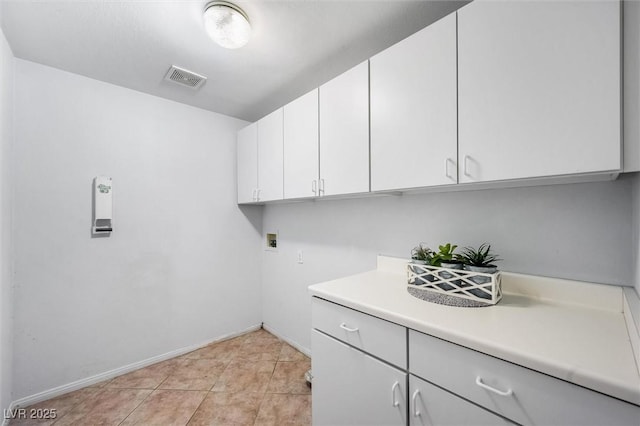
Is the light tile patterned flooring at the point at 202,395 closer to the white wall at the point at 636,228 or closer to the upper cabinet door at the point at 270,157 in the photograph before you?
the upper cabinet door at the point at 270,157

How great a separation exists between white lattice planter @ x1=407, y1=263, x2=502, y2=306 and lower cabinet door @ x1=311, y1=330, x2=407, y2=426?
1.47ft

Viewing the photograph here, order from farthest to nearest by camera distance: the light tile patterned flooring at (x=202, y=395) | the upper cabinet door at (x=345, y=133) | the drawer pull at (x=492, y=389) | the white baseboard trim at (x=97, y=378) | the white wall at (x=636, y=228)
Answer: the white baseboard trim at (x=97, y=378)
the light tile patterned flooring at (x=202, y=395)
the upper cabinet door at (x=345, y=133)
the white wall at (x=636, y=228)
the drawer pull at (x=492, y=389)

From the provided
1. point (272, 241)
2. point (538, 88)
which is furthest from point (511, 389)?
point (272, 241)

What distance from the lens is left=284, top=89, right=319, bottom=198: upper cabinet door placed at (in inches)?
68.9

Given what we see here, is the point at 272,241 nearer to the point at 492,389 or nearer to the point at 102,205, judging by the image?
the point at 102,205

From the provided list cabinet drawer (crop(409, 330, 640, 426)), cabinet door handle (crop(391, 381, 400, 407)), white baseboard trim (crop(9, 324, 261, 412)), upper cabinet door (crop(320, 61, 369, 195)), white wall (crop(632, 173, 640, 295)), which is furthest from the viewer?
white baseboard trim (crop(9, 324, 261, 412))

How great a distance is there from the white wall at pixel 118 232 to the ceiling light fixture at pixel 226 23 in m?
1.27

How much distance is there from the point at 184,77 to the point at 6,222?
1476 mm

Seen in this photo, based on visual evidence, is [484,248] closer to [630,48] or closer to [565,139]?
[565,139]

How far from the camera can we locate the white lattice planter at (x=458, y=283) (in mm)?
1096

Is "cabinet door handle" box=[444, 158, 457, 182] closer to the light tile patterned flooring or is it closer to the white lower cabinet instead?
the white lower cabinet

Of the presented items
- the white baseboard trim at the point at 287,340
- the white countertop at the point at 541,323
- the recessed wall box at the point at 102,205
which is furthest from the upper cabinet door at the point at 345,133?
the recessed wall box at the point at 102,205

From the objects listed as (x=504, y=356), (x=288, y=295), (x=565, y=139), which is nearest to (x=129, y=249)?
(x=288, y=295)

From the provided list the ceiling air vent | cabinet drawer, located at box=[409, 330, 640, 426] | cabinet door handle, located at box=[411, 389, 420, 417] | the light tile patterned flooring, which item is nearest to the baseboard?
cabinet drawer, located at box=[409, 330, 640, 426]
